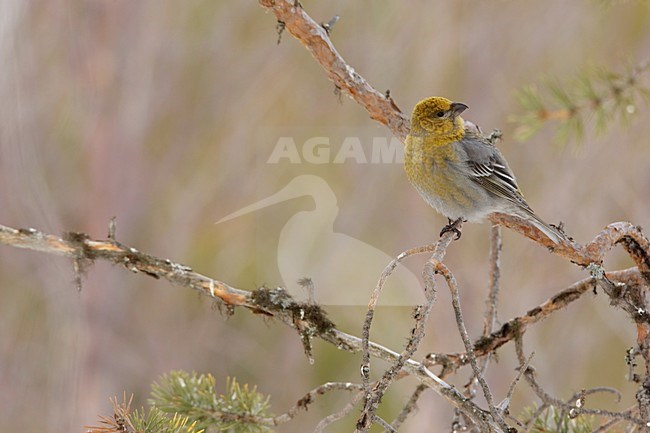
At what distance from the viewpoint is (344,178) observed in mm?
7145

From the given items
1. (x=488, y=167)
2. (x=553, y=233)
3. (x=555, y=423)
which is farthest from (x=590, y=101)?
(x=555, y=423)

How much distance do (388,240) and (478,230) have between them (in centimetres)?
86

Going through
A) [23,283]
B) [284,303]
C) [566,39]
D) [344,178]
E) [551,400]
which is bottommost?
[551,400]

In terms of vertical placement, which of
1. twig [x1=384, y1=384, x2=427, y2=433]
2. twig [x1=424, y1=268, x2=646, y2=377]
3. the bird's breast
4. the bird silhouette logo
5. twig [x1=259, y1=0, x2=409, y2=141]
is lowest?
twig [x1=384, y1=384, x2=427, y2=433]

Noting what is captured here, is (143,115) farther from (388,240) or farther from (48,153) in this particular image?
(388,240)

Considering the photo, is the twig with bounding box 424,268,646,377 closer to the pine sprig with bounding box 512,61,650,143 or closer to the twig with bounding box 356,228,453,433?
the twig with bounding box 356,228,453,433

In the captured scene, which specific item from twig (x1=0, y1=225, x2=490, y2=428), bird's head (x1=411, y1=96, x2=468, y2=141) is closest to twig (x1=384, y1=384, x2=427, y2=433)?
twig (x1=0, y1=225, x2=490, y2=428)

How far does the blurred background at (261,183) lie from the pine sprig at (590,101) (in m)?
2.85

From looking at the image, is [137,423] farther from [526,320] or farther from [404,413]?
[526,320]

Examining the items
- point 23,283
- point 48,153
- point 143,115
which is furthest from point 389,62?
point 23,283

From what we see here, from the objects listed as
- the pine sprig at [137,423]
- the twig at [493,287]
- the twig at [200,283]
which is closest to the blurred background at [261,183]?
the twig at [493,287]

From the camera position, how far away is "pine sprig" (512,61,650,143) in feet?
8.68

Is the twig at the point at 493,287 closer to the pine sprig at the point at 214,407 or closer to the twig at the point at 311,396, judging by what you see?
the twig at the point at 311,396

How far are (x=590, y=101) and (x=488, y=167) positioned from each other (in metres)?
0.43
